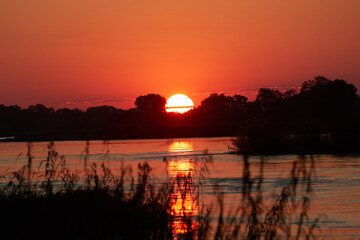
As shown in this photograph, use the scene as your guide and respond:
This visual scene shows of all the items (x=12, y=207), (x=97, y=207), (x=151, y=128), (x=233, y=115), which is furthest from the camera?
(x=233, y=115)

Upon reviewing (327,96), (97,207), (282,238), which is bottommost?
(282,238)

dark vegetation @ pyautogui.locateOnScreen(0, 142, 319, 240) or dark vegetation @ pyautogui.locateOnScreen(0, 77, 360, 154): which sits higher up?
dark vegetation @ pyautogui.locateOnScreen(0, 77, 360, 154)

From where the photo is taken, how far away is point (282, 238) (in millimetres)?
13688

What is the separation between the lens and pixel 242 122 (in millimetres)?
117938

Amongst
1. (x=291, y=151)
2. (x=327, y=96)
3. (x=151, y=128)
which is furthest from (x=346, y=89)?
(x=291, y=151)

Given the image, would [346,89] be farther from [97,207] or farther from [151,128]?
[97,207]

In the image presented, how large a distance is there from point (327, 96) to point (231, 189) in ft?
288

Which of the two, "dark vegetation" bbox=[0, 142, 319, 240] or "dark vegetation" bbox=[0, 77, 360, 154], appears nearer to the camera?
"dark vegetation" bbox=[0, 142, 319, 240]

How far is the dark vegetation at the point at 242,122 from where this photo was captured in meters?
47.9

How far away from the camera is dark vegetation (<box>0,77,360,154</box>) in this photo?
47.9 m

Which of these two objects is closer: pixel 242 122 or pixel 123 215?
pixel 123 215

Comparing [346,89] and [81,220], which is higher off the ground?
[346,89]

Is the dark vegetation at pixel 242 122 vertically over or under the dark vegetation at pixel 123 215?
over

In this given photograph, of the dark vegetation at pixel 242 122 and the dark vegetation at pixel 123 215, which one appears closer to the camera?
the dark vegetation at pixel 123 215
